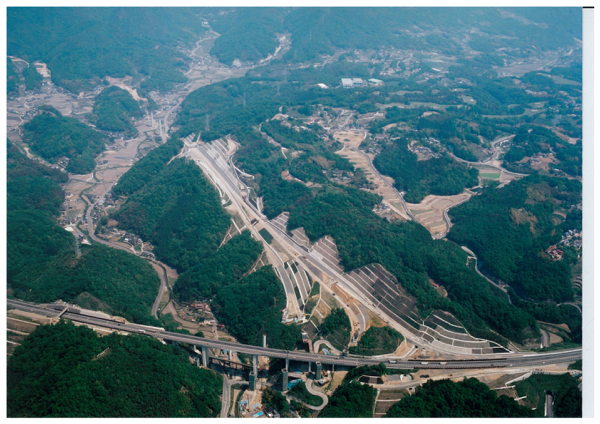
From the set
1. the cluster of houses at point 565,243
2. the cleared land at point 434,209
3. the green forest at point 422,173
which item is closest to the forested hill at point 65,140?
the green forest at point 422,173

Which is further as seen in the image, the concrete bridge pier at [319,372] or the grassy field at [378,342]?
the grassy field at [378,342]

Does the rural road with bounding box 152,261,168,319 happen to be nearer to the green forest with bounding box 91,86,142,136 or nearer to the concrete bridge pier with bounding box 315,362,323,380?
the concrete bridge pier with bounding box 315,362,323,380

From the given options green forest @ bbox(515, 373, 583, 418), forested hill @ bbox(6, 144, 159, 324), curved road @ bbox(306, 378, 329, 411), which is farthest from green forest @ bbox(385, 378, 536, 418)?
forested hill @ bbox(6, 144, 159, 324)

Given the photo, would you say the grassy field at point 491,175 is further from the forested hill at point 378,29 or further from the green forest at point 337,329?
the forested hill at point 378,29

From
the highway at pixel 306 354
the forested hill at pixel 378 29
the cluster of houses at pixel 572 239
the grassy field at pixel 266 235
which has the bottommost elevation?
the highway at pixel 306 354

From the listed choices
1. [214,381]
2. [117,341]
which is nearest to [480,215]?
[214,381]

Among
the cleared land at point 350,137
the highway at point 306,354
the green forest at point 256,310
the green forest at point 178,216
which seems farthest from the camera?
the cleared land at point 350,137
